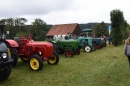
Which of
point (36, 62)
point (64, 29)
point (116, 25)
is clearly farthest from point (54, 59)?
point (64, 29)

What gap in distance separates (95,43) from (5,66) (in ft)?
47.1

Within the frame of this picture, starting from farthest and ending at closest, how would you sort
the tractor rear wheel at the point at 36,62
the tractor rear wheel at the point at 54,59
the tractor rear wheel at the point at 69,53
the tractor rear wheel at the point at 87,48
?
1. the tractor rear wheel at the point at 87,48
2. the tractor rear wheel at the point at 69,53
3. the tractor rear wheel at the point at 54,59
4. the tractor rear wheel at the point at 36,62

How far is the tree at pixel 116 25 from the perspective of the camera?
22.8 meters

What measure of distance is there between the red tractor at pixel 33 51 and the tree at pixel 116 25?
15266mm

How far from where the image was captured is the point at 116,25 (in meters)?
23.0

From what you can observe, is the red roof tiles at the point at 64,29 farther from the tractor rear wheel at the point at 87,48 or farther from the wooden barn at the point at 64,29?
the tractor rear wheel at the point at 87,48

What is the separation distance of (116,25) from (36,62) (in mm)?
16962

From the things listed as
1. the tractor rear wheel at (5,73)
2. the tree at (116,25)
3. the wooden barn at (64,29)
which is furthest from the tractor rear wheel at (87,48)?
the wooden barn at (64,29)

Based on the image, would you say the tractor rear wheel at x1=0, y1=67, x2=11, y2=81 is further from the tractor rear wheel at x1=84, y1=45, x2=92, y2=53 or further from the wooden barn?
the wooden barn

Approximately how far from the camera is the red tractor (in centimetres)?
770

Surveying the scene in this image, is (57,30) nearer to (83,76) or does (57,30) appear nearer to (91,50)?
(91,50)

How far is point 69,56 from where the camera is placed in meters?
12.4

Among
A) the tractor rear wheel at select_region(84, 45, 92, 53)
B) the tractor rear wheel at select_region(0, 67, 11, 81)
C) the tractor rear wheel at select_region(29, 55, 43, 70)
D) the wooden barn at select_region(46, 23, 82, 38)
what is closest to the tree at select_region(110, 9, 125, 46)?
the tractor rear wheel at select_region(84, 45, 92, 53)

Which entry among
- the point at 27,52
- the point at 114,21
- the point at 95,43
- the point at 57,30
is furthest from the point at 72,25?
the point at 27,52
